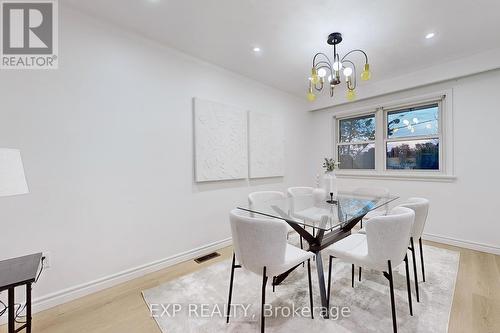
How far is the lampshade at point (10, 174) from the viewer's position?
1043 mm

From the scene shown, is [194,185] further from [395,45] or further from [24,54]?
[395,45]

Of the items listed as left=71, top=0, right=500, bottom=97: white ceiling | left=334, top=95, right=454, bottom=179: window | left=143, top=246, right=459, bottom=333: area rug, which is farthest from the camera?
left=334, top=95, right=454, bottom=179: window

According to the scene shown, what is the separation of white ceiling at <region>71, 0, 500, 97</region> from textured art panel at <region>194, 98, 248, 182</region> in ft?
2.22

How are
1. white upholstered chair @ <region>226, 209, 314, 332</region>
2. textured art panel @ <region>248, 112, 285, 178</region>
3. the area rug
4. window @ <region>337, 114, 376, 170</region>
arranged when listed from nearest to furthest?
1. white upholstered chair @ <region>226, 209, 314, 332</region>
2. the area rug
3. textured art panel @ <region>248, 112, 285, 178</region>
4. window @ <region>337, 114, 376, 170</region>

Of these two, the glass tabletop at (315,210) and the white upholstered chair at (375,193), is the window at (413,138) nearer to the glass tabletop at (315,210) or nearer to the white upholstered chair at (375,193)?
the white upholstered chair at (375,193)

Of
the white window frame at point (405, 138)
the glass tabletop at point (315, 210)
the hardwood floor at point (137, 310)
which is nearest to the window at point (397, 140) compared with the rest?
the white window frame at point (405, 138)

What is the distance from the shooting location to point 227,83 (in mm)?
3152

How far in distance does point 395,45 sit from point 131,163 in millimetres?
3275

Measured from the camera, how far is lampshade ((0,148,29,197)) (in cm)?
104

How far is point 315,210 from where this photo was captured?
2.15m

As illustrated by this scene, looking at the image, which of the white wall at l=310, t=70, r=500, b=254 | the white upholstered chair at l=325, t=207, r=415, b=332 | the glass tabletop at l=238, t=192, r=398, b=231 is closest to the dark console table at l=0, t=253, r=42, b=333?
the glass tabletop at l=238, t=192, r=398, b=231

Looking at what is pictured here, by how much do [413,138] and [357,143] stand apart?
0.87 m

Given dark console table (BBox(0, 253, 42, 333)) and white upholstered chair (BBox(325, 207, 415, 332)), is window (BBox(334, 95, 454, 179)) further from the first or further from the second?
dark console table (BBox(0, 253, 42, 333))

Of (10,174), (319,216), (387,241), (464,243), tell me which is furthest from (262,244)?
(464,243)
